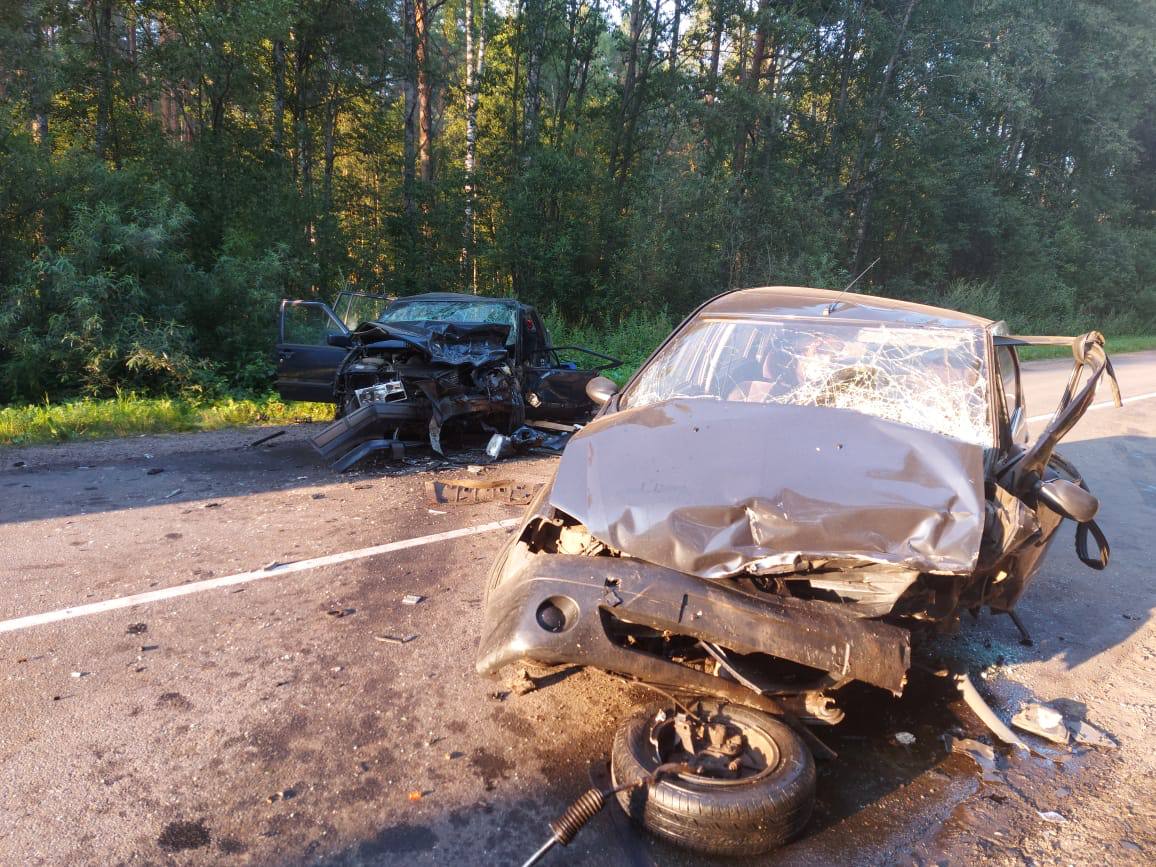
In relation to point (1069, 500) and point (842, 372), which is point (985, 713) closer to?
point (1069, 500)

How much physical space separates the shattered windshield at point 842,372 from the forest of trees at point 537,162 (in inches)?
334

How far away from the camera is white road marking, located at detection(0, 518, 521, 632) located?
373cm

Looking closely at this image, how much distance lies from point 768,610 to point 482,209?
1645 centimetres

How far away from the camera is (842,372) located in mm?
3736

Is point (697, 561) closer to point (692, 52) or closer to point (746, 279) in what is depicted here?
point (746, 279)

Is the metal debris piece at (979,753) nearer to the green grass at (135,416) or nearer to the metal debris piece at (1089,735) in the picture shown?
the metal debris piece at (1089,735)

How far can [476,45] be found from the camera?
2139cm

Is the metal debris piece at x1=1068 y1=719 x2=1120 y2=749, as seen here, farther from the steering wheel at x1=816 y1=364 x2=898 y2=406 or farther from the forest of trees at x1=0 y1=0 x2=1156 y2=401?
the forest of trees at x1=0 y1=0 x2=1156 y2=401

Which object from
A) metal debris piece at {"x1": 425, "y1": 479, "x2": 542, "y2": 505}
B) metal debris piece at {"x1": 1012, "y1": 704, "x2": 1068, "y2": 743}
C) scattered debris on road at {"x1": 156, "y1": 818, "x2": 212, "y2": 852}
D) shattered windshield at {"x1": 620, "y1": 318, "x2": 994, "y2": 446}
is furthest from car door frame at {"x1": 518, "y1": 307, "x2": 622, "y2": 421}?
scattered debris on road at {"x1": 156, "y1": 818, "x2": 212, "y2": 852}

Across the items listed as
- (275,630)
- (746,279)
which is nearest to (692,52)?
(746,279)

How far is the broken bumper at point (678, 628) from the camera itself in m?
2.40

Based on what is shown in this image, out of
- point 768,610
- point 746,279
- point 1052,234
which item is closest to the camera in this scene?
point 768,610

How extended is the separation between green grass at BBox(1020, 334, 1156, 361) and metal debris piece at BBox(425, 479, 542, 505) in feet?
52.3

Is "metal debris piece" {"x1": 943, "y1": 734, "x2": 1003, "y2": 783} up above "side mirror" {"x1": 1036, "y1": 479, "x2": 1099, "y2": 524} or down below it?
below
